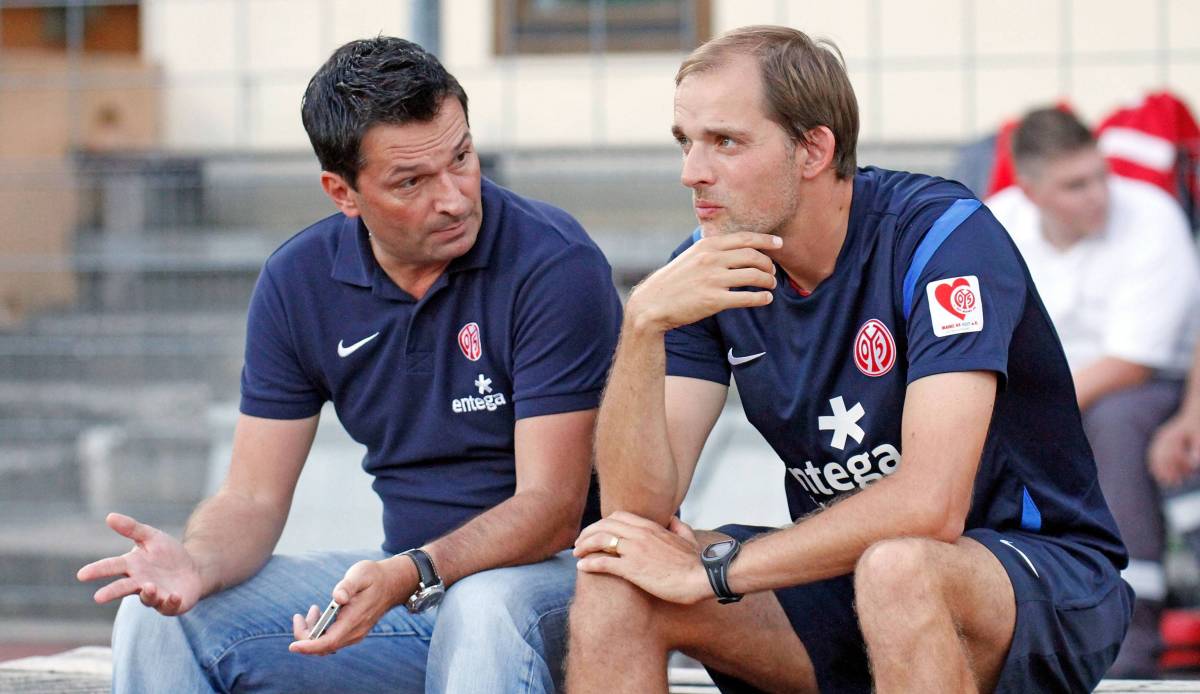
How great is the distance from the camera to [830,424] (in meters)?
2.67

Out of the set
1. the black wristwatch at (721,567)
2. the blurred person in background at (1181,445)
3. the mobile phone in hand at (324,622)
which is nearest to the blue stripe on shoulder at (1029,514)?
the black wristwatch at (721,567)

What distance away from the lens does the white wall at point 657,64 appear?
6492mm

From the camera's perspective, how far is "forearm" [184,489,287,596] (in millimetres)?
2887

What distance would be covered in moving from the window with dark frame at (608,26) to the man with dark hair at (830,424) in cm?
500

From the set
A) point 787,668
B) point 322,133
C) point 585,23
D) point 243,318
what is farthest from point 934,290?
point 585,23

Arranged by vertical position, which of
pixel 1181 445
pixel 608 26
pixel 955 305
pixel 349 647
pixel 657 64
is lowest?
pixel 349 647

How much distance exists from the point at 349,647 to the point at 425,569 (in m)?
0.32

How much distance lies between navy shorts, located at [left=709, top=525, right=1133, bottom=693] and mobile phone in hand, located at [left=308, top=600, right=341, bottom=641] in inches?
26.9

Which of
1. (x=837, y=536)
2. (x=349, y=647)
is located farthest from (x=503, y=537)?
(x=837, y=536)

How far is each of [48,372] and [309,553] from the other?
10.5 feet

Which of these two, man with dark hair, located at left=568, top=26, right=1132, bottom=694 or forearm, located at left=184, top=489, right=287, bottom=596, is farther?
forearm, located at left=184, top=489, right=287, bottom=596

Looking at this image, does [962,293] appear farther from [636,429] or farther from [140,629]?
[140,629]

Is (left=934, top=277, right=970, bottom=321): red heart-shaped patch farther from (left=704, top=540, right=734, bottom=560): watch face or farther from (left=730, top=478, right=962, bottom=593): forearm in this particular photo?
(left=704, top=540, right=734, bottom=560): watch face

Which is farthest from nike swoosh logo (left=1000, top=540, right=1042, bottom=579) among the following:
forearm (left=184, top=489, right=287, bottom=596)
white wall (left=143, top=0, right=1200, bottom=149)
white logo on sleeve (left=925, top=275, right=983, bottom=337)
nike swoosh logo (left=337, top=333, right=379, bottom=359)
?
white wall (left=143, top=0, right=1200, bottom=149)
